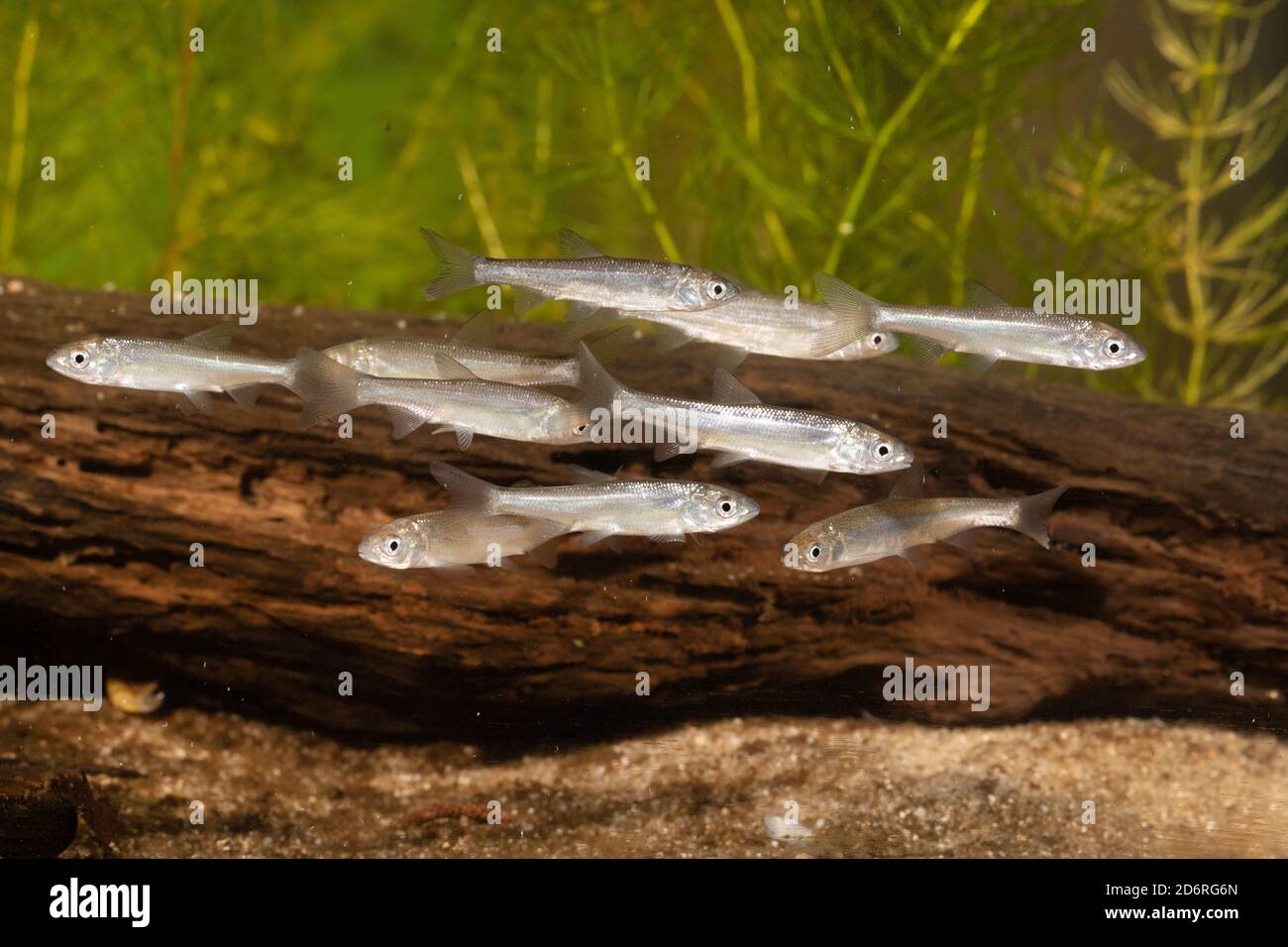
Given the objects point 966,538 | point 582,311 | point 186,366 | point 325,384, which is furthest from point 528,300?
point 966,538

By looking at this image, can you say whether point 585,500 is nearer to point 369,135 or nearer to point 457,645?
point 457,645

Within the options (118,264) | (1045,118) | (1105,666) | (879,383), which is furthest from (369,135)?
(1105,666)

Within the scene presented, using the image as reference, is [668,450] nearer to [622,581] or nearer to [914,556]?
[622,581]

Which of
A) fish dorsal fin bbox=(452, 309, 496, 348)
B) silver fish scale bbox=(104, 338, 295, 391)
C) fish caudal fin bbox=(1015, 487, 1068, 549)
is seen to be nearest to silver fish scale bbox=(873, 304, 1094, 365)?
fish caudal fin bbox=(1015, 487, 1068, 549)

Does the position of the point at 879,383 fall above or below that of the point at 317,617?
above


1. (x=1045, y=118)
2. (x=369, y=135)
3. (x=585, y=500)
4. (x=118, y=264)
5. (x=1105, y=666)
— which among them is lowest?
(x=1105, y=666)

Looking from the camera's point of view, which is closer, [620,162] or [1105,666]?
[1105,666]
